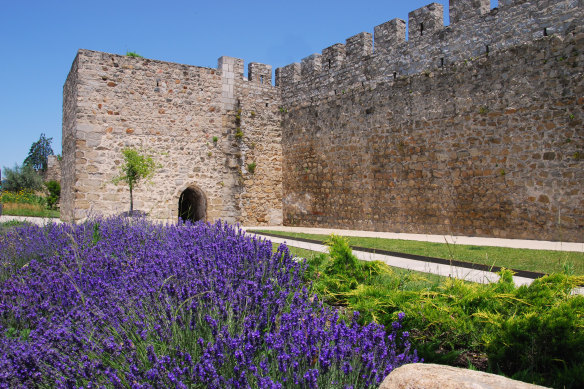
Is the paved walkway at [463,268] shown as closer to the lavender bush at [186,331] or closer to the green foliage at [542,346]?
the green foliage at [542,346]

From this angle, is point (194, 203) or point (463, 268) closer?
point (463, 268)

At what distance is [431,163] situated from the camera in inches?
388

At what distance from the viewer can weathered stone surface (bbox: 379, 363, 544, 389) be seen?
134 centimetres

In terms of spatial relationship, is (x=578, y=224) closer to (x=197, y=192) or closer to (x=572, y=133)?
(x=572, y=133)

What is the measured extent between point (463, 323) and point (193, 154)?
1104 centimetres

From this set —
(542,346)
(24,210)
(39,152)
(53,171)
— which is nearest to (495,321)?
(542,346)

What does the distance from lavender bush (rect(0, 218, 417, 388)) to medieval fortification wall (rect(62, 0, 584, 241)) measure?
4.83 m

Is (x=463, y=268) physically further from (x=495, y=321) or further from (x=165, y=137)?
(x=165, y=137)

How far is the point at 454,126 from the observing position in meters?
9.41

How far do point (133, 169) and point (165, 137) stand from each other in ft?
5.23

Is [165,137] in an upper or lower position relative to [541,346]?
upper

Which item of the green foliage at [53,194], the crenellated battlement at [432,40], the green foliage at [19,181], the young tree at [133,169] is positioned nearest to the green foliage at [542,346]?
the crenellated battlement at [432,40]

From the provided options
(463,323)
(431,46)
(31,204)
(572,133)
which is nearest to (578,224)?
(572,133)

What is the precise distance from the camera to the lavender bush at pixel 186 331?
6.17 ft
